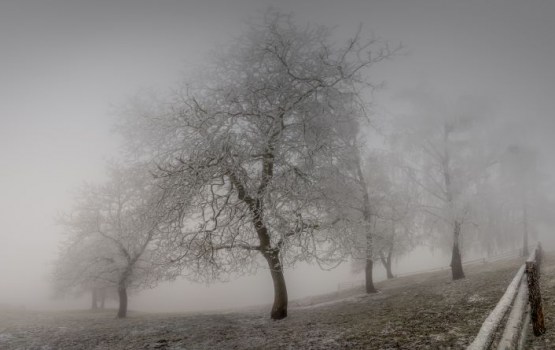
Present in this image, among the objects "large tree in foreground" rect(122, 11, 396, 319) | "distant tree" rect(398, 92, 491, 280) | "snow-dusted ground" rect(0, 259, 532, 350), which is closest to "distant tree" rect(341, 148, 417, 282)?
"distant tree" rect(398, 92, 491, 280)

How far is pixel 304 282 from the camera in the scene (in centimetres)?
8106

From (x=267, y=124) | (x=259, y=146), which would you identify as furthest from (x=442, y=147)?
(x=259, y=146)

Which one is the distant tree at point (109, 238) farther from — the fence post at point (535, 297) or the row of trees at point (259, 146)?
the fence post at point (535, 297)

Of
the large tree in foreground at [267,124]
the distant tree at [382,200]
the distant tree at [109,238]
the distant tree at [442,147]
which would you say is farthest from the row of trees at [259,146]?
the distant tree at [442,147]

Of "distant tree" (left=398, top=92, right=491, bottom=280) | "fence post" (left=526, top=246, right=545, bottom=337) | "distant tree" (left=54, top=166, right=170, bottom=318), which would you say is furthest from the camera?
"distant tree" (left=54, top=166, right=170, bottom=318)

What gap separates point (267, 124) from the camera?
10766mm

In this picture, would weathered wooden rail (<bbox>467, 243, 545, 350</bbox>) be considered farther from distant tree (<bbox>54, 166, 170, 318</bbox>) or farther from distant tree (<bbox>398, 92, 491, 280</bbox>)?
distant tree (<bbox>54, 166, 170, 318</bbox>)

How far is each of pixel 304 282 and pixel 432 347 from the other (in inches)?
3063

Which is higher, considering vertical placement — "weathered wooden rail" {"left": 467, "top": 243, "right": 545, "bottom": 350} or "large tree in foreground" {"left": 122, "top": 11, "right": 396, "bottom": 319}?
"large tree in foreground" {"left": 122, "top": 11, "right": 396, "bottom": 319}

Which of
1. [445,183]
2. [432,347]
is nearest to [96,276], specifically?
[432,347]

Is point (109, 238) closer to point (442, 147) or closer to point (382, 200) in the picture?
point (382, 200)

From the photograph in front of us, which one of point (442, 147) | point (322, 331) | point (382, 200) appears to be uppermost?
point (442, 147)

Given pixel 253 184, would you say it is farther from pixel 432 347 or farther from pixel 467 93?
pixel 467 93

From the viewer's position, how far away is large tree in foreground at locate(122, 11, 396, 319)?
32.3 feet
